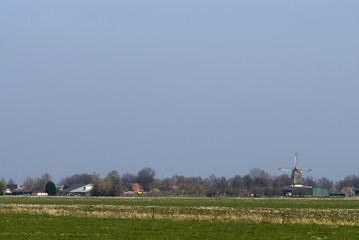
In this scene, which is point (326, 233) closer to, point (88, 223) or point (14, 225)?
point (88, 223)

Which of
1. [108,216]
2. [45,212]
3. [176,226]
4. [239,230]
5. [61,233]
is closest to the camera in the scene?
[61,233]

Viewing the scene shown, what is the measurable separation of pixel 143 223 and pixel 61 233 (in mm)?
9516

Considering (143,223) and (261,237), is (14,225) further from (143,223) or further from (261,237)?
(261,237)

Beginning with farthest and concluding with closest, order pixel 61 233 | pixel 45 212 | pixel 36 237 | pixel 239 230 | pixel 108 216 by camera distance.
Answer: pixel 45 212 → pixel 108 216 → pixel 239 230 → pixel 61 233 → pixel 36 237

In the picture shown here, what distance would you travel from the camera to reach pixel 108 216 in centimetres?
5200

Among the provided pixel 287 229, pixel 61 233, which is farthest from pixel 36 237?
pixel 287 229

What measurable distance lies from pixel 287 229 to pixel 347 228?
143 inches

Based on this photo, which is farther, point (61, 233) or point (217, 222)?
point (217, 222)

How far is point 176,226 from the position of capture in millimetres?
40875

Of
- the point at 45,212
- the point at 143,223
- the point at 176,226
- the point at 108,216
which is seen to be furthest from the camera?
the point at 45,212

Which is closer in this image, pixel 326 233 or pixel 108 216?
pixel 326 233

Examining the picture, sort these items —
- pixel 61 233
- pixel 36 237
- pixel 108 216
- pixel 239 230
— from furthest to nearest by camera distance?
pixel 108 216
pixel 239 230
pixel 61 233
pixel 36 237

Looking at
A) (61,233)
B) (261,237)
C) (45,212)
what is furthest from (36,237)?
(45,212)

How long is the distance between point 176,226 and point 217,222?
5073 mm
